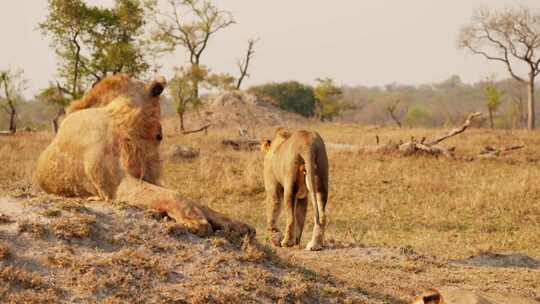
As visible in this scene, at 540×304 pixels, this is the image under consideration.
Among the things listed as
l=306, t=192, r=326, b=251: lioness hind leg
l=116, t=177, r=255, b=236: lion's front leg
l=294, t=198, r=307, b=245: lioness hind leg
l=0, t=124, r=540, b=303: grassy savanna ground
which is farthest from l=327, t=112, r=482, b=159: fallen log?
l=116, t=177, r=255, b=236: lion's front leg

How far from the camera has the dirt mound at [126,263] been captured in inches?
153

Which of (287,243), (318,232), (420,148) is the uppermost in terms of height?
(420,148)

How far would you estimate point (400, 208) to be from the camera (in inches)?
458

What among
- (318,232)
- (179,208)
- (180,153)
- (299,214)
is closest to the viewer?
(179,208)

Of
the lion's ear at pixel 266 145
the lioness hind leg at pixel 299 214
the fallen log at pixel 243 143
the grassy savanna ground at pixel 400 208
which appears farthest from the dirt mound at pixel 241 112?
the lioness hind leg at pixel 299 214

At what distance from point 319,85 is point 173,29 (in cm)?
1293

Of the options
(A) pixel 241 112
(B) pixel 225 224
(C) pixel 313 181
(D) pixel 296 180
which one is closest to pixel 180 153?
(D) pixel 296 180

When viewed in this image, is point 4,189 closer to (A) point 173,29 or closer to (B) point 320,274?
(B) point 320,274

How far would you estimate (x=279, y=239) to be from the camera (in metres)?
8.22

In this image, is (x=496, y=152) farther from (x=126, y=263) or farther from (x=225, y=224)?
(x=126, y=263)

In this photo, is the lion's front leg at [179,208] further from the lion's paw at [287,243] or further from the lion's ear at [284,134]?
the lion's ear at [284,134]

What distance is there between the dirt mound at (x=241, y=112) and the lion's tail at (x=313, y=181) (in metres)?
25.3

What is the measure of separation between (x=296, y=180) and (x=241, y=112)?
27399 mm

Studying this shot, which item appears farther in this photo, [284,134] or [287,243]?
[284,134]
